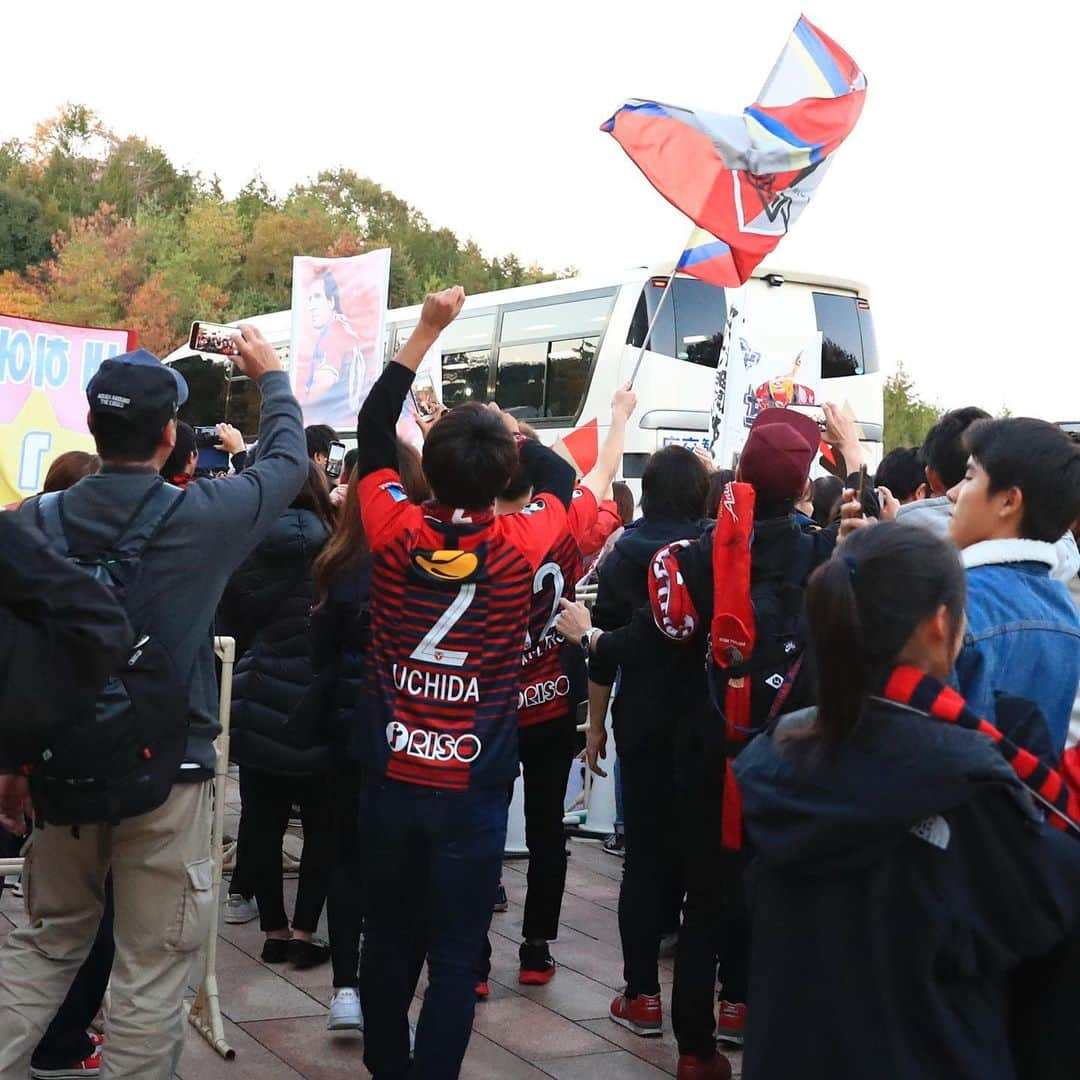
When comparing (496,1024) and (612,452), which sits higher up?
(612,452)

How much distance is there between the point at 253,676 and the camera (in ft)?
16.9

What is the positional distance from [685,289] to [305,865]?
47.9ft

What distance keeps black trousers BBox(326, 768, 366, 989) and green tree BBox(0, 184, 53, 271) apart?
1980 inches

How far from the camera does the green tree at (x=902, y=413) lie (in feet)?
143

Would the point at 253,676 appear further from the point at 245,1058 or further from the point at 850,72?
the point at 850,72

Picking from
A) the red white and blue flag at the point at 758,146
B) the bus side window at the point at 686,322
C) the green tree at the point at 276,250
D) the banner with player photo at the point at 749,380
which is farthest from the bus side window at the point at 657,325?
the green tree at the point at 276,250

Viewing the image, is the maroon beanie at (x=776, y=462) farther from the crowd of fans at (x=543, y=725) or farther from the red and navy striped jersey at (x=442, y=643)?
the red and navy striped jersey at (x=442, y=643)

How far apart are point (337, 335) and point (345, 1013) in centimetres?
631

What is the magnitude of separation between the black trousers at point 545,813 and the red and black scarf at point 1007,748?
2.88 meters

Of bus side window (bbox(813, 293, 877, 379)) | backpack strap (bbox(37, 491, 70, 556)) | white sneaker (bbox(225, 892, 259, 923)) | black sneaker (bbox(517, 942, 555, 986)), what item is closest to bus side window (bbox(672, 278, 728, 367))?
bus side window (bbox(813, 293, 877, 379))

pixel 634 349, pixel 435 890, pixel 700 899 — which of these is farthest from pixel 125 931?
pixel 634 349

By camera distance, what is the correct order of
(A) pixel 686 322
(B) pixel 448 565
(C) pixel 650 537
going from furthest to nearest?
(A) pixel 686 322
(C) pixel 650 537
(B) pixel 448 565

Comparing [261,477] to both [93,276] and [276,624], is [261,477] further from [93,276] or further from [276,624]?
[93,276]

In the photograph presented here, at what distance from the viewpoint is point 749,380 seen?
35.7 ft
